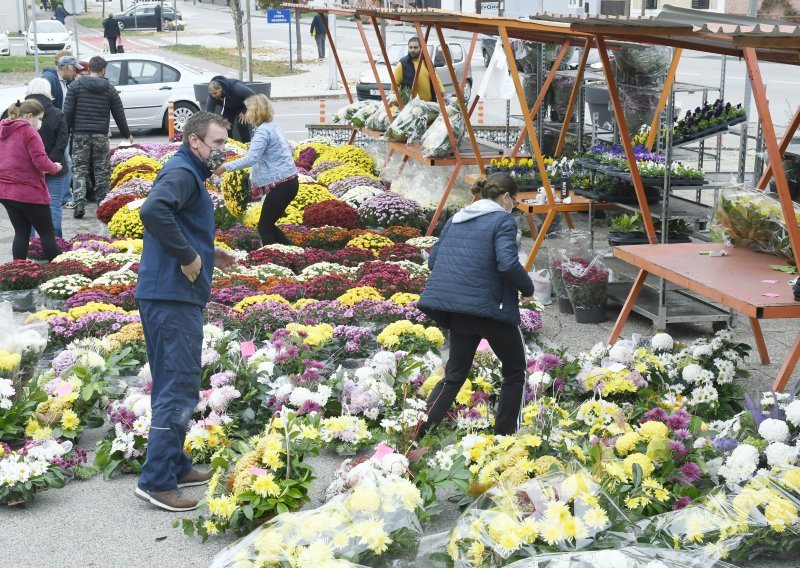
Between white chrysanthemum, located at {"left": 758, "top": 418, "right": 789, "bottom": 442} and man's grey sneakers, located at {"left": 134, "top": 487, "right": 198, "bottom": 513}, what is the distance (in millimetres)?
2644

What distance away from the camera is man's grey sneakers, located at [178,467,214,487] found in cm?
548

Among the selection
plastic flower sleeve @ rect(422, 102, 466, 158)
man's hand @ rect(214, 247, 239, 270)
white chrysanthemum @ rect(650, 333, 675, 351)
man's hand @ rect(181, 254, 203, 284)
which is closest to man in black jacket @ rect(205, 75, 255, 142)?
plastic flower sleeve @ rect(422, 102, 466, 158)

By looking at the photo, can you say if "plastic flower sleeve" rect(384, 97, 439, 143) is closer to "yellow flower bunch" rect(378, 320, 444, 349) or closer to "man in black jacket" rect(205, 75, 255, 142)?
"man in black jacket" rect(205, 75, 255, 142)

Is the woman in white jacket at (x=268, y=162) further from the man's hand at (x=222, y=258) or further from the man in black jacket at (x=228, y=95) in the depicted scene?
the man's hand at (x=222, y=258)

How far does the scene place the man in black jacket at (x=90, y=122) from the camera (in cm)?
1308

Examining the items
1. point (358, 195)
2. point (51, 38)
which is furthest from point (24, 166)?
point (51, 38)

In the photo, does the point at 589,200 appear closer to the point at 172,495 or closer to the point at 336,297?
the point at 336,297

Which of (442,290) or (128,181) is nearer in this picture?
(442,290)

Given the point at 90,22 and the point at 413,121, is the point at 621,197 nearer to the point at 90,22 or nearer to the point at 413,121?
the point at 413,121

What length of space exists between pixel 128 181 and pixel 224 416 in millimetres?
7695

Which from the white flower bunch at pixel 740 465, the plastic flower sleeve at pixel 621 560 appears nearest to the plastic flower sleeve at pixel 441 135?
the white flower bunch at pixel 740 465

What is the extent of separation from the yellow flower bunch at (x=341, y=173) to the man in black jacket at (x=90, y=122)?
2604mm

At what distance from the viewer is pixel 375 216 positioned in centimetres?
1193

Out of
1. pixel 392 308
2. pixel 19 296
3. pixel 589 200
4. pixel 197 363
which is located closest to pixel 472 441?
pixel 197 363
